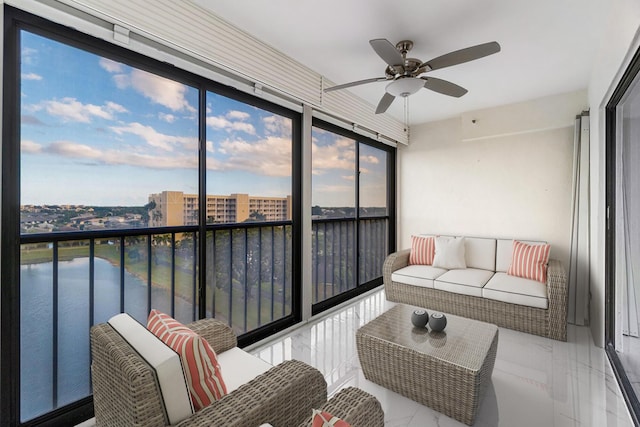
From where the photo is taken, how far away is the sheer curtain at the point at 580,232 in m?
3.08

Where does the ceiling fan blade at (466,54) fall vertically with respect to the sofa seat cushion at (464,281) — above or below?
above

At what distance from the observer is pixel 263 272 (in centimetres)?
286

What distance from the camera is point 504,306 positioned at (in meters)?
2.88

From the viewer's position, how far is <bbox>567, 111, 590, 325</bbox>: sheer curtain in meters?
3.08

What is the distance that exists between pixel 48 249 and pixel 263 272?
164cm

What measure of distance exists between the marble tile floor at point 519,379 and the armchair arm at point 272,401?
780mm

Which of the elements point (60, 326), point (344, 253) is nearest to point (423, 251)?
point (344, 253)

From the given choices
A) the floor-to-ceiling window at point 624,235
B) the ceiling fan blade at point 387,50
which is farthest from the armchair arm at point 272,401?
the floor-to-ceiling window at point 624,235

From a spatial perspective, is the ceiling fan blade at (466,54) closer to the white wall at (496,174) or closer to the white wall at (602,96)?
the white wall at (602,96)

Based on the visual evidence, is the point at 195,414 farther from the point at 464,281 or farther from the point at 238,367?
the point at 464,281

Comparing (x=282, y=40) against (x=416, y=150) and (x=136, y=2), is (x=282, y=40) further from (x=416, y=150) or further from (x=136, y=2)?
(x=416, y=150)

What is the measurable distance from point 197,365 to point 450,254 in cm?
339

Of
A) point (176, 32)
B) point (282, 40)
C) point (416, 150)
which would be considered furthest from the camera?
point (416, 150)

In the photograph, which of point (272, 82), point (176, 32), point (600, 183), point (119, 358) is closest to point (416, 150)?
point (600, 183)
